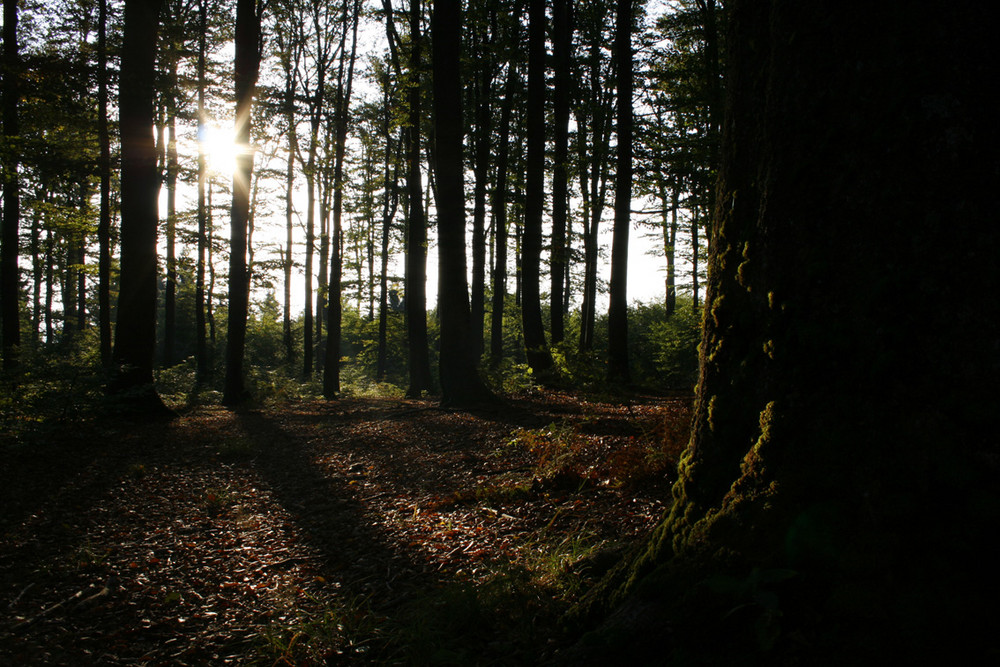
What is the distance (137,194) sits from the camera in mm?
10109

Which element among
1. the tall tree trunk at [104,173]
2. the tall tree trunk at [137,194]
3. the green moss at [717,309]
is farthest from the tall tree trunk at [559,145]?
the green moss at [717,309]

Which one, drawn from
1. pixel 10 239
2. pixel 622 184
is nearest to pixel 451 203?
pixel 622 184

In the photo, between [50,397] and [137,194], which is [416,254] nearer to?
[137,194]

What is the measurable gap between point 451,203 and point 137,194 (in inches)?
242

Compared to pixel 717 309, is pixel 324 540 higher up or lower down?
lower down

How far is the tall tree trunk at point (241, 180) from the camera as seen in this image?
1245cm

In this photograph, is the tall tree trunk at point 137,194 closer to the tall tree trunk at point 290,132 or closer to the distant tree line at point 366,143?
the distant tree line at point 366,143

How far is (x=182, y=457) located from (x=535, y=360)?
7.64 metres

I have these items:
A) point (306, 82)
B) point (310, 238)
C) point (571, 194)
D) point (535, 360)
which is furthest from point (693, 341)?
point (306, 82)

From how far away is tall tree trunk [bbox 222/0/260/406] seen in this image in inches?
490

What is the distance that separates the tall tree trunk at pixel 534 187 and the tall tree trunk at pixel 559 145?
2.44ft

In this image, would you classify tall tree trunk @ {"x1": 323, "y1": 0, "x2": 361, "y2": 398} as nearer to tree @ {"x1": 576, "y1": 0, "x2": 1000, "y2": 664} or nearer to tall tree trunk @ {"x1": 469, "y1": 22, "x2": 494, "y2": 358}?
tall tree trunk @ {"x1": 469, "y1": 22, "x2": 494, "y2": 358}

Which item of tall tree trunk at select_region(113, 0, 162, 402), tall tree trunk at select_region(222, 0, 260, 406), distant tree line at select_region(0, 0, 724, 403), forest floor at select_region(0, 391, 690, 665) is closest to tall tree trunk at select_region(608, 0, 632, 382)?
distant tree line at select_region(0, 0, 724, 403)

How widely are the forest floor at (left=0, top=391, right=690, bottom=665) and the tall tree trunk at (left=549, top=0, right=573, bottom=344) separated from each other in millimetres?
6946
